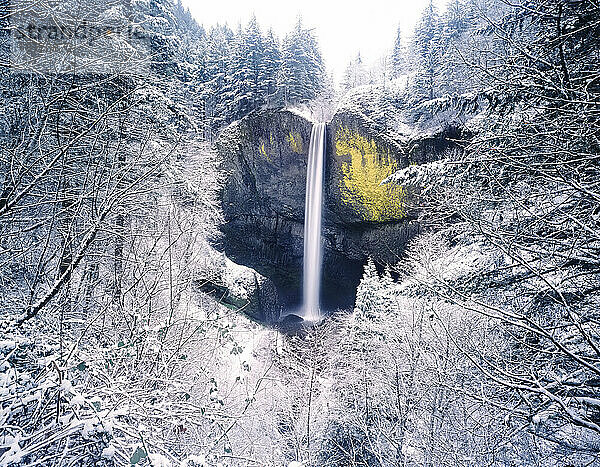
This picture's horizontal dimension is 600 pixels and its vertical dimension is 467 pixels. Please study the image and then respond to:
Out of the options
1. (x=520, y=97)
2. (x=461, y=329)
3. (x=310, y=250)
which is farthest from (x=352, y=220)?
(x=520, y=97)

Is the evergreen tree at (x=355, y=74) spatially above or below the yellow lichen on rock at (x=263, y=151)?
above

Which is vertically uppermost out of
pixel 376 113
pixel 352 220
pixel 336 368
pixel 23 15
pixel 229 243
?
pixel 376 113

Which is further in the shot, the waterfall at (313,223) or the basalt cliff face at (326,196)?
the waterfall at (313,223)

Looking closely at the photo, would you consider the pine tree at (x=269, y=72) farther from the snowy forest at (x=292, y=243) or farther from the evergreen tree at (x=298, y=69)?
the evergreen tree at (x=298, y=69)

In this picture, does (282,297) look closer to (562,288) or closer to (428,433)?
(428,433)

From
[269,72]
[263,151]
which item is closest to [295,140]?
[263,151]

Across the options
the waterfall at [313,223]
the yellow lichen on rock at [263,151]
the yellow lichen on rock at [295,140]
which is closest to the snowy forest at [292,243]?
the yellow lichen on rock at [263,151]
